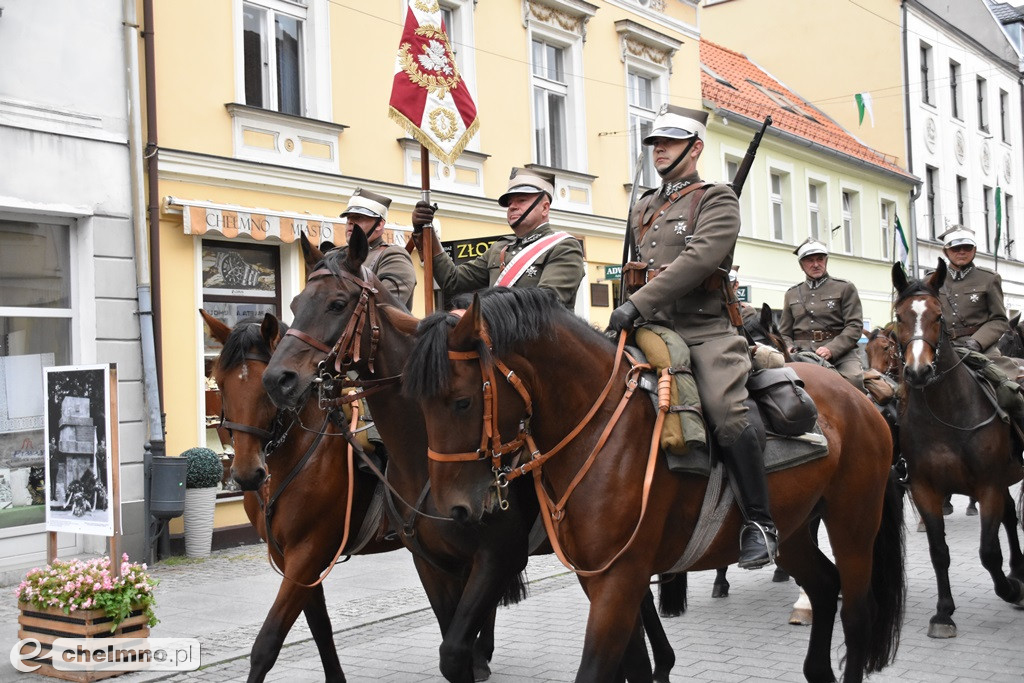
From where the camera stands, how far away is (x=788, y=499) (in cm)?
478

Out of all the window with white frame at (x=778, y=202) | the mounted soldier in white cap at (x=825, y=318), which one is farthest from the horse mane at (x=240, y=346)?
the window with white frame at (x=778, y=202)

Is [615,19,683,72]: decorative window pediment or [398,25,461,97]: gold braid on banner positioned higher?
[615,19,683,72]: decorative window pediment

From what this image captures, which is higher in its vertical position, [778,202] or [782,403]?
[778,202]

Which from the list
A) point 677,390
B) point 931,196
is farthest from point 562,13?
point 931,196

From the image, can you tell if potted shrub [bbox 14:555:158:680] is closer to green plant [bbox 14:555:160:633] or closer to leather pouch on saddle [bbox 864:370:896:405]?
green plant [bbox 14:555:160:633]

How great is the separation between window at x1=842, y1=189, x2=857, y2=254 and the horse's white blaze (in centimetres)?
2046

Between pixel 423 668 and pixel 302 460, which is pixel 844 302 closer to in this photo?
pixel 423 668

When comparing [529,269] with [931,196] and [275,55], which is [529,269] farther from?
[931,196]

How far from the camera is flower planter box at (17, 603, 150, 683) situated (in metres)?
6.20

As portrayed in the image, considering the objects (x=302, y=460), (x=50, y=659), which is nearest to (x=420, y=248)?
(x=302, y=460)

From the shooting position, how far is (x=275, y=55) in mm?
12156

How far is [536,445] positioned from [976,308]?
597 cm

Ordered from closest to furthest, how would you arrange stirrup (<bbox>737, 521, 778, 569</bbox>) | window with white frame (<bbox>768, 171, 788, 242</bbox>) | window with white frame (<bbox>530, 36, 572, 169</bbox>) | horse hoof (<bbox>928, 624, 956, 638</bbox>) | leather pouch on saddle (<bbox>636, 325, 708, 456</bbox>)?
leather pouch on saddle (<bbox>636, 325, 708, 456</bbox>), stirrup (<bbox>737, 521, 778, 569</bbox>), horse hoof (<bbox>928, 624, 956, 638</bbox>), window with white frame (<bbox>530, 36, 572, 169</bbox>), window with white frame (<bbox>768, 171, 788, 242</bbox>)

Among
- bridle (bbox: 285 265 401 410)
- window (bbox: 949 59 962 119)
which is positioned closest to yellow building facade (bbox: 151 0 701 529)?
bridle (bbox: 285 265 401 410)
